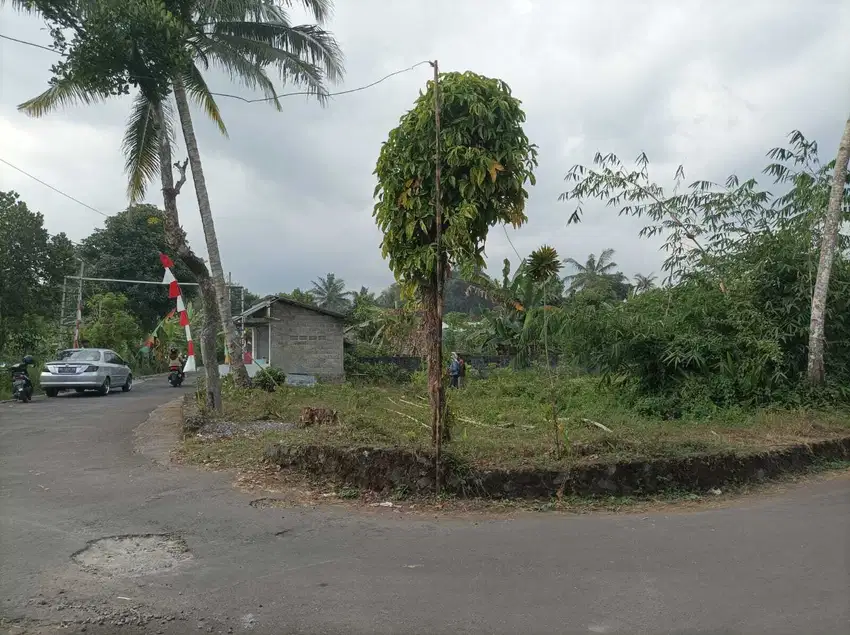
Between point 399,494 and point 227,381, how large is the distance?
12527mm

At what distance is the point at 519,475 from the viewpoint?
273 inches

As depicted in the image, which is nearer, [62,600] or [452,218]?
[62,600]

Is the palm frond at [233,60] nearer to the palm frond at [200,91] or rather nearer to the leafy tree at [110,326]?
the palm frond at [200,91]

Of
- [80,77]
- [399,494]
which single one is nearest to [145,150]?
[80,77]

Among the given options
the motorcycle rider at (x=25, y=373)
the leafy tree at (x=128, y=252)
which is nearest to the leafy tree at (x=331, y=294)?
the leafy tree at (x=128, y=252)

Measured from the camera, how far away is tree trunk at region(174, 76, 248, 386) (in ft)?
49.9

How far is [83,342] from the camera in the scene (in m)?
31.3

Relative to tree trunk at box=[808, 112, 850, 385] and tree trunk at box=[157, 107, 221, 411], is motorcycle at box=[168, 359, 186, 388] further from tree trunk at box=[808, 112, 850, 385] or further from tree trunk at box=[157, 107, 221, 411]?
tree trunk at box=[808, 112, 850, 385]

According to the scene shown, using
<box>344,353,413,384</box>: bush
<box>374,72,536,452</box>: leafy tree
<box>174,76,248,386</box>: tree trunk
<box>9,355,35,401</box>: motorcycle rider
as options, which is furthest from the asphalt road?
<box>344,353,413,384</box>: bush

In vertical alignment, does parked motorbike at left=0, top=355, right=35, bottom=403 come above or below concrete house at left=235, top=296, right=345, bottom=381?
below

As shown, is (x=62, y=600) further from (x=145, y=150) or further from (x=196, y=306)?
(x=196, y=306)

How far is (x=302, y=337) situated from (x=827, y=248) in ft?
55.9

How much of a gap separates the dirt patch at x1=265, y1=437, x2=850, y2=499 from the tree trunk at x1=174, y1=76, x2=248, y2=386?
8263 mm

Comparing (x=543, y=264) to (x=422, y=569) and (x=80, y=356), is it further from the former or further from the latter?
(x=80, y=356)
